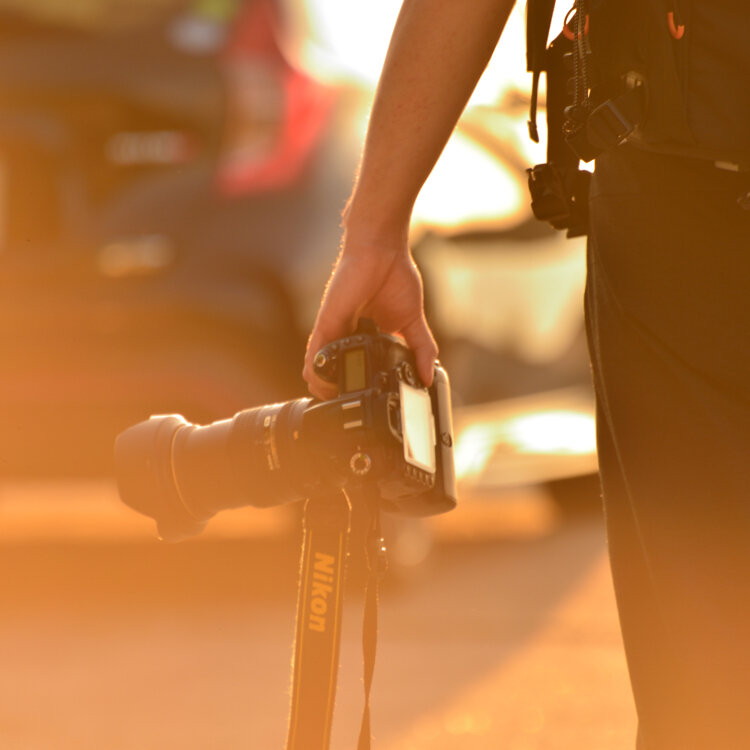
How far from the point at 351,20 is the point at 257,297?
0.78 meters

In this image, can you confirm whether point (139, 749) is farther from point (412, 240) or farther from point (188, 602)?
point (412, 240)

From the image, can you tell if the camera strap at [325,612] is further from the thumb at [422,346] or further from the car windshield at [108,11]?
the car windshield at [108,11]

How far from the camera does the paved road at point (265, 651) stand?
3.63 metres

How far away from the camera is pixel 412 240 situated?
467cm

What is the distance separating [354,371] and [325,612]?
285 millimetres

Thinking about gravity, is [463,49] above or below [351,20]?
below

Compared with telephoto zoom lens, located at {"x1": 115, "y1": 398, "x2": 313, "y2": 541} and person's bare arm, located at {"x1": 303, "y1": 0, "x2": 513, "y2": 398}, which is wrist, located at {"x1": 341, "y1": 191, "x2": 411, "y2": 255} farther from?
telephoto zoom lens, located at {"x1": 115, "y1": 398, "x2": 313, "y2": 541}

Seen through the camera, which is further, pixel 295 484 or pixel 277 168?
pixel 277 168

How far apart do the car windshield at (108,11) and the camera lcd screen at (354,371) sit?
2588mm

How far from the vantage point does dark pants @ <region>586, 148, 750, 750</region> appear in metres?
1.58

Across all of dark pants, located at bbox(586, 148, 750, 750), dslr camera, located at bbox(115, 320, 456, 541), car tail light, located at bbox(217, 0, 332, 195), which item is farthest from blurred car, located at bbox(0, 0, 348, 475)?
dark pants, located at bbox(586, 148, 750, 750)

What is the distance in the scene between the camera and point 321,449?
204cm

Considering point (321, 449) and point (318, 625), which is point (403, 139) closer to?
point (321, 449)

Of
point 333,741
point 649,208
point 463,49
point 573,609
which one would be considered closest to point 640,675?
point 649,208
